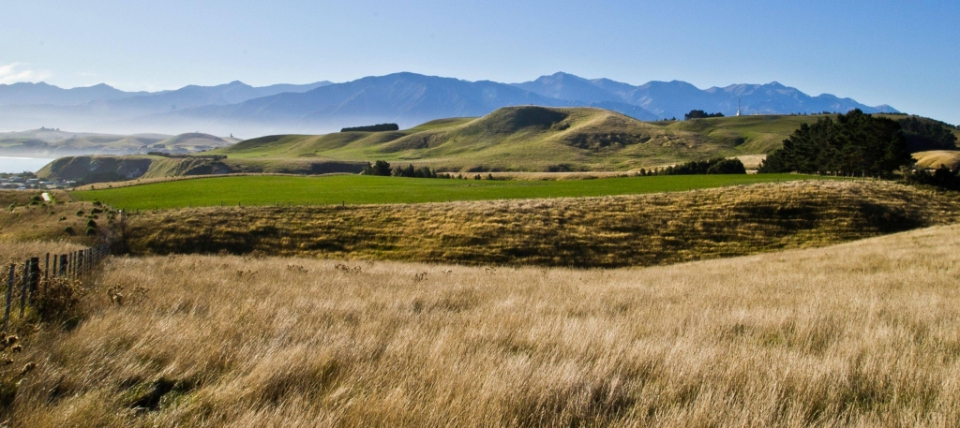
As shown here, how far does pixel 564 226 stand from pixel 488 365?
32.1 m

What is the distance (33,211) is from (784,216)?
55375 millimetres

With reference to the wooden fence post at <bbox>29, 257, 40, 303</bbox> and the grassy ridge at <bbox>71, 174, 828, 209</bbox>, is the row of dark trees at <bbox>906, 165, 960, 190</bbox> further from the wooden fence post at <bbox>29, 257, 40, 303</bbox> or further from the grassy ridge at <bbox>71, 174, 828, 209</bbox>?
the wooden fence post at <bbox>29, 257, 40, 303</bbox>

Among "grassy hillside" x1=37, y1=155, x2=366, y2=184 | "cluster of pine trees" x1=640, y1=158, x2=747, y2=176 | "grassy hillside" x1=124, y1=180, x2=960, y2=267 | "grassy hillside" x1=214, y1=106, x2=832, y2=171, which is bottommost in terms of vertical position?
"grassy hillside" x1=124, y1=180, x2=960, y2=267

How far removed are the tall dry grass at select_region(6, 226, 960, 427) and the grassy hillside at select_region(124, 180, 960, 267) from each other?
24039mm

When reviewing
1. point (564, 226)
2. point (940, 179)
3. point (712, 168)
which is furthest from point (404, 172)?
point (940, 179)

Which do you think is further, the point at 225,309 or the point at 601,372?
the point at 225,309

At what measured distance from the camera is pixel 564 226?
119ft

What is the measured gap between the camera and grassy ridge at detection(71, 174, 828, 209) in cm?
4694

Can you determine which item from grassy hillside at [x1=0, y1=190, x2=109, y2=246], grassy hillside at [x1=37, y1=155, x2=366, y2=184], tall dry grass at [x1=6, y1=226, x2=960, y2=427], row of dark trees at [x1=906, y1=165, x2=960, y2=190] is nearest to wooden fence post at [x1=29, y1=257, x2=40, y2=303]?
tall dry grass at [x1=6, y1=226, x2=960, y2=427]

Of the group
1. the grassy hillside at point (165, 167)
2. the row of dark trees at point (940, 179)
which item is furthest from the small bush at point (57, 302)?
the grassy hillside at point (165, 167)

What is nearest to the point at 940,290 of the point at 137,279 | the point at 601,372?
the point at 601,372

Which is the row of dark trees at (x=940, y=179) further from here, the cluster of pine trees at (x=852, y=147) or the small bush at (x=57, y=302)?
the small bush at (x=57, y=302)

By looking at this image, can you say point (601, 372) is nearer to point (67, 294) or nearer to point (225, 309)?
point (225, 309)

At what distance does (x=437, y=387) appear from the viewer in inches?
163
